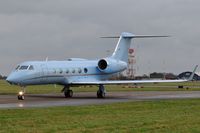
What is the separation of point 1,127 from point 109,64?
84.4 feet

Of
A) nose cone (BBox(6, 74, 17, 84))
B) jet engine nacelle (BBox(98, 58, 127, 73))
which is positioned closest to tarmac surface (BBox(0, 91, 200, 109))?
nose cone (BBox(6, 74, 17, 84))

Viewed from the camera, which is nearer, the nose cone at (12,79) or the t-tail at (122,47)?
the nose cone at (12,79)

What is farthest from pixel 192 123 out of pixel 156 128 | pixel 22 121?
pixel 22 121

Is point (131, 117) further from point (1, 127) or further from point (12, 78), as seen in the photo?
point (12, 78)

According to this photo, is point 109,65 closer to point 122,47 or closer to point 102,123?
point 122,47

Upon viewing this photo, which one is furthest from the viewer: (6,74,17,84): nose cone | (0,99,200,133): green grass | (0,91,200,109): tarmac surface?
(6,74,17,84): nose cone

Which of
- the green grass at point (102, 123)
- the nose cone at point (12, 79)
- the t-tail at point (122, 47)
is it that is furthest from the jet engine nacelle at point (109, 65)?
the green grass at point (102, 123)

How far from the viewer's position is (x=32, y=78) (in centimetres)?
3444

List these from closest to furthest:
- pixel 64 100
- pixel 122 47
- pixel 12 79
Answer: pixel 64 100 → pixel 12 79 → pixel 122 47

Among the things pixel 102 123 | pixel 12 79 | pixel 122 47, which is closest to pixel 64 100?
pixel 12 79

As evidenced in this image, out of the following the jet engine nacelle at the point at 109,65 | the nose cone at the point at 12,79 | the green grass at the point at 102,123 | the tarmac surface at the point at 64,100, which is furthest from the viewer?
the jet engine nacelle at the point at 109,65

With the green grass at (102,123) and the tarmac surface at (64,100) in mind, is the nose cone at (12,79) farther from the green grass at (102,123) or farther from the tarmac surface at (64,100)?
the green grass at (102,123)

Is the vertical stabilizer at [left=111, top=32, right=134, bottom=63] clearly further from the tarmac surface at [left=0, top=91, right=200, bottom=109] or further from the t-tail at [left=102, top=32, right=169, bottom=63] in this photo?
the tarmac surface at [left=0, top=91, right=200, bottom=109]

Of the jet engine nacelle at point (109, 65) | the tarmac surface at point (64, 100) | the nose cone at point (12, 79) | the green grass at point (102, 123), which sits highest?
the jet engine nacelle at point (109, 65)
